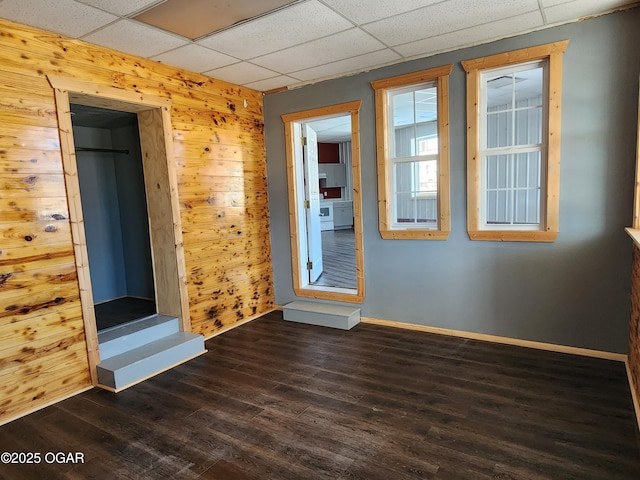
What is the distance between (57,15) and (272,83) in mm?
2153

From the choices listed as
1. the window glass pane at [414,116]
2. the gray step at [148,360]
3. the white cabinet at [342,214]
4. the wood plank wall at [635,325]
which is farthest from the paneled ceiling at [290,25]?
the white cabinet at [342,214]

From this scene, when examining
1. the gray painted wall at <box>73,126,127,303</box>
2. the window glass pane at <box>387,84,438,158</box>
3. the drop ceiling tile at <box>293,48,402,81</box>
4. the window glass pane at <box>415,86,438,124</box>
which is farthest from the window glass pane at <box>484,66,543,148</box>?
the gray painted wall at <box>73,126,127,303</box>

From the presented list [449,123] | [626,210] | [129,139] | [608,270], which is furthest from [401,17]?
[129,139]

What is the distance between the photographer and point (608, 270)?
3023mm

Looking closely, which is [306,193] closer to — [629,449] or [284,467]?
[284,467]

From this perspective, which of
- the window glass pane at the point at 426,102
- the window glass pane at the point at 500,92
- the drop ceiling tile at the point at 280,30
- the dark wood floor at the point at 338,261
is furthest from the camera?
the dark wood floor at the point at 338,261

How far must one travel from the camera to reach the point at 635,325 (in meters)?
2.58

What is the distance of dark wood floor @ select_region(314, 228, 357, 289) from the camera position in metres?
5.44

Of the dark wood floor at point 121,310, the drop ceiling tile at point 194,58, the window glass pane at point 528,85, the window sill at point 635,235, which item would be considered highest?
the window glass pane at point 528,85

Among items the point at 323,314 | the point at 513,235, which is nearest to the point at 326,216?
the point at 323,314

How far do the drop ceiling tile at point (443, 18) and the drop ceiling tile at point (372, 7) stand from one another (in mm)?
80

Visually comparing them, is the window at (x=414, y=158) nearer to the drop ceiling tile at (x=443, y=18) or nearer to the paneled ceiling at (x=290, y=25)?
the paneled ceiling at (x=290, y=25)

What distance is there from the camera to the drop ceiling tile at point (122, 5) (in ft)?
7.83

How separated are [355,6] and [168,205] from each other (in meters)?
2.34
